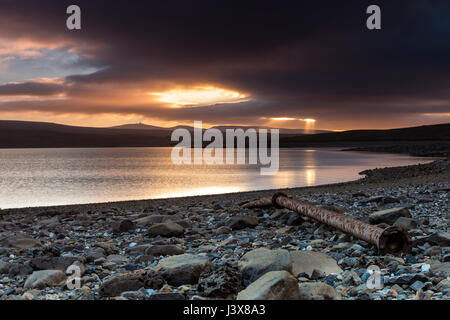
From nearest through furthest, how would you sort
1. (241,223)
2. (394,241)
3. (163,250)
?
(394,241), (163,250), (241,223)

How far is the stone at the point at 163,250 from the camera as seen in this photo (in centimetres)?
735

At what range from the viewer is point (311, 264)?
5.94 metres

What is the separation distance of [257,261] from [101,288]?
2241 mm

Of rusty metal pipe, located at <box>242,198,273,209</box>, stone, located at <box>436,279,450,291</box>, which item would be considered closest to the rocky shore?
stone, located at <box>436,279,450,291</box>

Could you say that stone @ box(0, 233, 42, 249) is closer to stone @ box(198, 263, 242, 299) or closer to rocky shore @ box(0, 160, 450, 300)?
rocky shore @ box(0, 160, 450, 300)

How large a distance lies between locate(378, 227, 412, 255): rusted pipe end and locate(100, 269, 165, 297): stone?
3822 millimetres

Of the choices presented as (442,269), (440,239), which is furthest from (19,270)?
(440,239)

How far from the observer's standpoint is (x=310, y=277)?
18.4ft

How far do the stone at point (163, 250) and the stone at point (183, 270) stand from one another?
1597 millimetres

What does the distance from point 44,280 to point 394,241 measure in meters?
5.76

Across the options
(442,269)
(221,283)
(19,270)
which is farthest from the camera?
(19,270)

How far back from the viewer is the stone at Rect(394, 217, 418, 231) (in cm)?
830

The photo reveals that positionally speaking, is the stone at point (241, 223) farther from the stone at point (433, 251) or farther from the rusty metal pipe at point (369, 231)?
the stone at point (433, 251)

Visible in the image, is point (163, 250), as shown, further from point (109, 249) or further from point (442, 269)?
point (442, 269)
